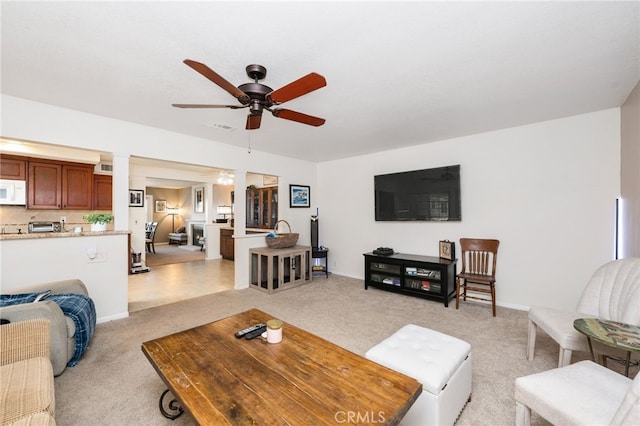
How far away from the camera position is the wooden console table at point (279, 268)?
4312 mm

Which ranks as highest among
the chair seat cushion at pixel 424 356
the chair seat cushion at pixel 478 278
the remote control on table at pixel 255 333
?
the remote control on table at pixel 255 333

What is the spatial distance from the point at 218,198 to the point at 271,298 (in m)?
5.68

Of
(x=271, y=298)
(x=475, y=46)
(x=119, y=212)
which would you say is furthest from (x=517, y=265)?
(x=119, y=212)

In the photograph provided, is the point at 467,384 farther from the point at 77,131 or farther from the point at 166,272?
the point at 166,272

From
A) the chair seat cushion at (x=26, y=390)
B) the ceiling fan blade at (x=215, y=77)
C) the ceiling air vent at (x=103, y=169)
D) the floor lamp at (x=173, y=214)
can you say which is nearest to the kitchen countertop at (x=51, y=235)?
the chair seat cushion at (x=26, y=390)

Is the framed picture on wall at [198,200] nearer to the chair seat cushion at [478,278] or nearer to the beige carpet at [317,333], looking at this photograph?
the beige carpet at [317,333]

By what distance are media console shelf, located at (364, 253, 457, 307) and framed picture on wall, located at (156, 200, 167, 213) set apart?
9.82 m

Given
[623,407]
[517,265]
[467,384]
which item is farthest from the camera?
[517,265]

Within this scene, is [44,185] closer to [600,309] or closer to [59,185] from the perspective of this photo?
[59,185]

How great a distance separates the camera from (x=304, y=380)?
1263 mm

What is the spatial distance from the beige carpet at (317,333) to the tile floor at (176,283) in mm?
380

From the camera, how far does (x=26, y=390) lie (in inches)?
49.6

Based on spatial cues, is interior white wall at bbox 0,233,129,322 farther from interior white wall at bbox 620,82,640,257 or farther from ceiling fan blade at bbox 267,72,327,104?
interior white wall at bbox 620,82,640,257

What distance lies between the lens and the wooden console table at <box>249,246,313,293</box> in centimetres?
431
